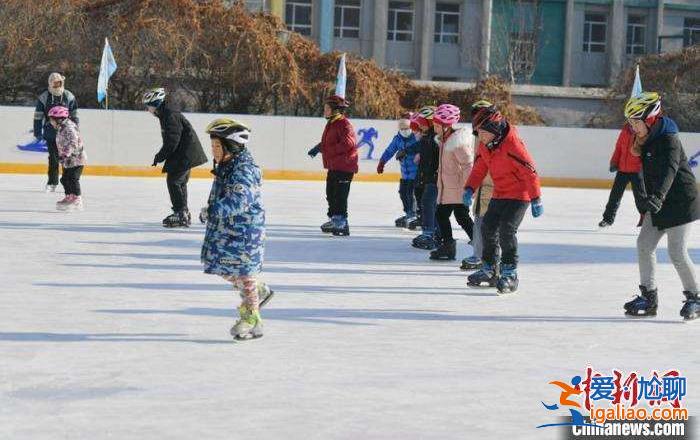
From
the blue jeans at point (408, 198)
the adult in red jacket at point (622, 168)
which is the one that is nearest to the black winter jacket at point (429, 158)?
the blue jeans at point (408, 198)

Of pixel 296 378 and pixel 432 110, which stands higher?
pixel 432 110

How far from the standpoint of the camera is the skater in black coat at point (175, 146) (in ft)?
45.8

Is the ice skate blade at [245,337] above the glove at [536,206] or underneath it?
underneath

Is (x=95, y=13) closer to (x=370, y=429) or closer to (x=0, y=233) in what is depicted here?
(x=0, y=233)

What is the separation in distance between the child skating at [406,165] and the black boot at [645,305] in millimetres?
5481

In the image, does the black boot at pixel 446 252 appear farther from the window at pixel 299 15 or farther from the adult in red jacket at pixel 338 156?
the window at pixel 299 15

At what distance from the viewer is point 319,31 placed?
1972 inches

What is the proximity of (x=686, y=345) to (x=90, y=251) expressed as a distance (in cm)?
606

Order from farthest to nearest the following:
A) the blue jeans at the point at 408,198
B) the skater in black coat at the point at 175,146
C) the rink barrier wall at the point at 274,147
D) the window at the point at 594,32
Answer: the window at the point at 594,32 < the rink barrier wall at the point at 274,147 < the blue jeans at the point at 408,198 < the skater in black coat at the point at 175,146

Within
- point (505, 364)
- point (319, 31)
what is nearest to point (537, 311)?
point (505, 364)

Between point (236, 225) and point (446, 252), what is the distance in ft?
16.2

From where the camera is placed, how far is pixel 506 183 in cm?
988

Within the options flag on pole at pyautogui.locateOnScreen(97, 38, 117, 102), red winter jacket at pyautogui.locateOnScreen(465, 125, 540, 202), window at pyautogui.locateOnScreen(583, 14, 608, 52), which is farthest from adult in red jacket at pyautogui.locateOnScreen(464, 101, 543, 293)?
window at pyautogui.locateOnScreen(583, 14, 608, 52)

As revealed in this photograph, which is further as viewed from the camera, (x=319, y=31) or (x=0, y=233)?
(x=319, y=31)
